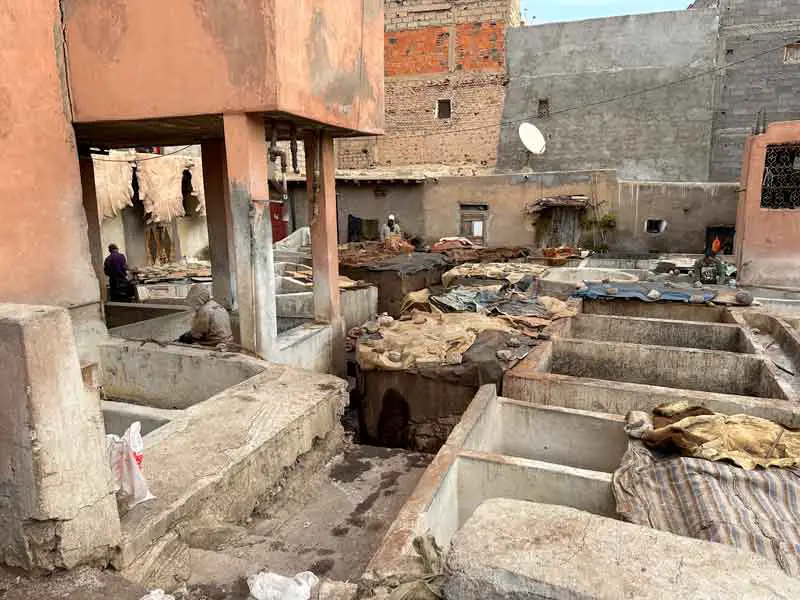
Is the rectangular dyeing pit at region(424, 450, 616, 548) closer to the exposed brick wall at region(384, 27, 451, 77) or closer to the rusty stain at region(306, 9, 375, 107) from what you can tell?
the rusty stain at region(306, 9, 375, 107)

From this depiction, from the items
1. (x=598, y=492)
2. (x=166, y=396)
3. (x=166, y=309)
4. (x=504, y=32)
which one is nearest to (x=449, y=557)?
(x=598, y=492)

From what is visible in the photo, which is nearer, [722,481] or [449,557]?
[449,557]

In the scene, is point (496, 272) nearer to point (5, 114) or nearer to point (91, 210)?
point (91, 210)

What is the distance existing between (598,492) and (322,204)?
642 cm

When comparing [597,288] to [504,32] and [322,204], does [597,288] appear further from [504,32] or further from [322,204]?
[504,32]

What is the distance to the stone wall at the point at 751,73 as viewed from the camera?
19484mm

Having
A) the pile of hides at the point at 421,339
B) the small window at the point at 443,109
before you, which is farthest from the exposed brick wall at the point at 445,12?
the pile of hides at the point at 421,339

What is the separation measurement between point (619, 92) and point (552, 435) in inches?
767

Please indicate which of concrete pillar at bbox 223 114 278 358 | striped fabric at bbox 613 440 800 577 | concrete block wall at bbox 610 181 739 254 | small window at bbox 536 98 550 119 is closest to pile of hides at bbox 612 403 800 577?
striped fabric at bbox 613 440 800 577

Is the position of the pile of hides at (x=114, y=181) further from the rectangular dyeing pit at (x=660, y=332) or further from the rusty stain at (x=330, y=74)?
the rectangular dyeing pit at (x=660, y=332)

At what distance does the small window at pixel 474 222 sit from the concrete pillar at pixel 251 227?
13212 mm

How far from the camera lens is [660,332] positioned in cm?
932

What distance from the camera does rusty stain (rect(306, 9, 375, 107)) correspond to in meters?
7.20

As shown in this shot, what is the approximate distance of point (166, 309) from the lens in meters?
10.2
